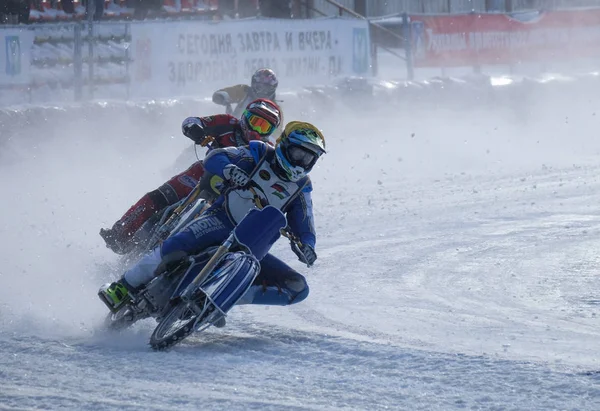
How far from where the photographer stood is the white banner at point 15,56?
51.4 feet

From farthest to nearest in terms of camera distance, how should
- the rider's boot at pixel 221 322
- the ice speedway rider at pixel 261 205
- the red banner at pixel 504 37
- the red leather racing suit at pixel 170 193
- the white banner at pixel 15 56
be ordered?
the red banner at pixel 504 37 < the white banner at pixel 15 56 < the red leather racing suit at pixel 170 193 < the ice speedway rider at pixel 261 205 < the rider's boot at pixel 221 322

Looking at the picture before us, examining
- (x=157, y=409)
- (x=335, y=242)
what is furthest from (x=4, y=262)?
(x=157, y=409)

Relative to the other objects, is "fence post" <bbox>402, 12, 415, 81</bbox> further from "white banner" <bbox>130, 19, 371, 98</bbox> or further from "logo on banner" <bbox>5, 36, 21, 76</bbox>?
"logo on banner" <bbox>5, 36, 21, 76</bbox>

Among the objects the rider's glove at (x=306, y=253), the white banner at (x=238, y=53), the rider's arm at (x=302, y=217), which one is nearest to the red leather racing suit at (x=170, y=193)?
the rider's arm at (x=302, y=217)

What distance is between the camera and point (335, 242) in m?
11.4

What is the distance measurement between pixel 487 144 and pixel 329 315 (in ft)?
42.8

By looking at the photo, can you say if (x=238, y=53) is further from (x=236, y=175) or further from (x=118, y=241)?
(x=236, y=175)

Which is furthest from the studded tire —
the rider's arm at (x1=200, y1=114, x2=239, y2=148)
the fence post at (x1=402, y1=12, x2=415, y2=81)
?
the fence post at (x1=402, y1=12, x2=415, y2=81)

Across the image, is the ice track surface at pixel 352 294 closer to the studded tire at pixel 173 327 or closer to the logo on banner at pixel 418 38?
the studded tire at pixel 173 327

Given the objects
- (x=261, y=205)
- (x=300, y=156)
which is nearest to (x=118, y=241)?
(x=261, y=205)

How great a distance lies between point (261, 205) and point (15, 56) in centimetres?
947

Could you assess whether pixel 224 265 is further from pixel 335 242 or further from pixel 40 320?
pixel 335 242

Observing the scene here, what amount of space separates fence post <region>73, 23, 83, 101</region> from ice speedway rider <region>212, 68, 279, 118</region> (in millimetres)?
4218

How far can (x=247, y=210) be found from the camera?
7.39 metres
